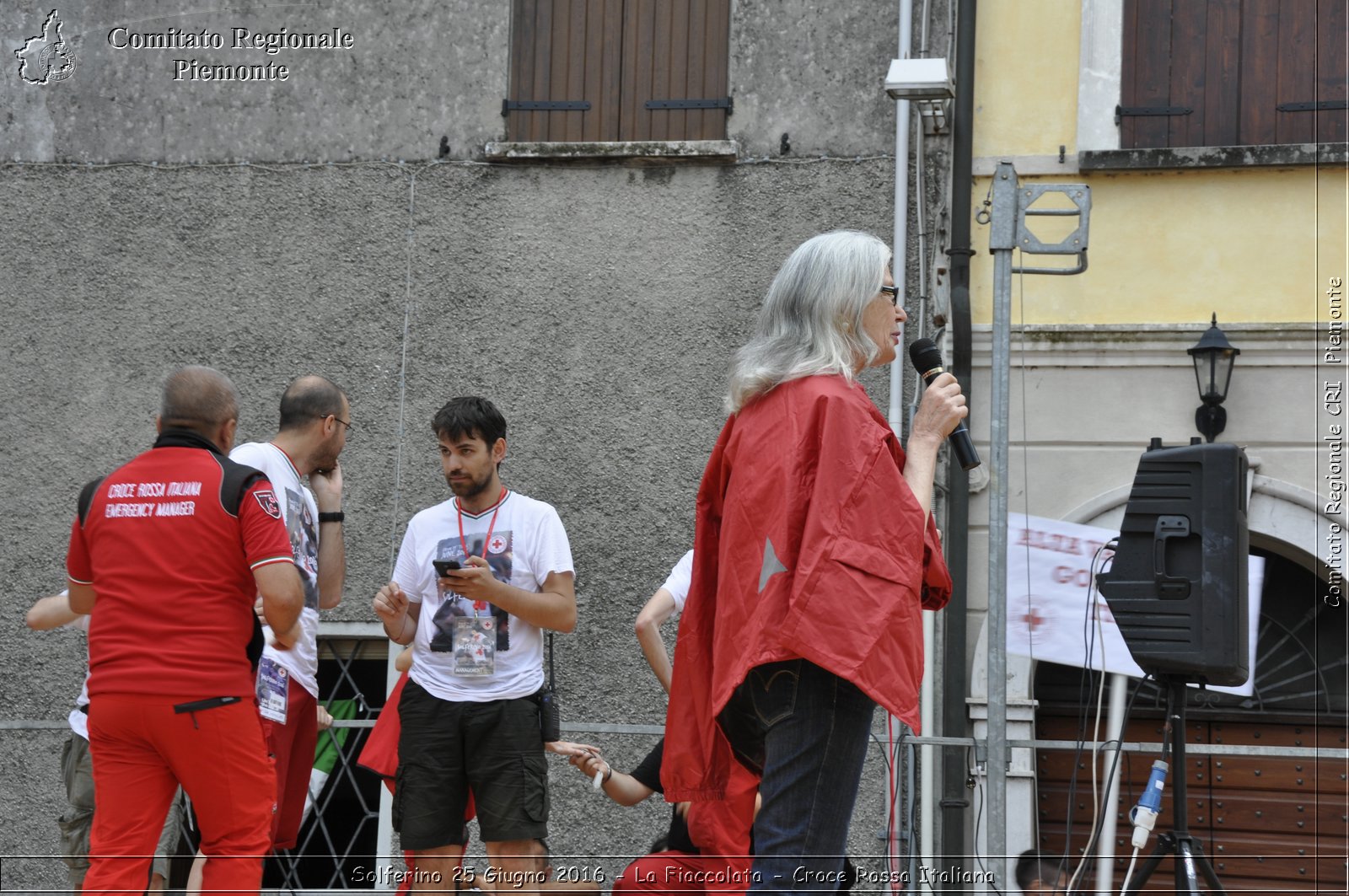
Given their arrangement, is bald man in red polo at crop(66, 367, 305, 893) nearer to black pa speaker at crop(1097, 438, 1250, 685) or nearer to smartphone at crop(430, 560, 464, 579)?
smartphone at crop(430, 560, 464, 579)

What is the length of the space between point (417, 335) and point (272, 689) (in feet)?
10.6

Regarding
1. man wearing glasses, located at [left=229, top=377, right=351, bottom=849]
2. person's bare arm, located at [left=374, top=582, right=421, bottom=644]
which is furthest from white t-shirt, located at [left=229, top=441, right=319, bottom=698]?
person's bare arm, located at [left=374, top=582, right=421, bottom=644]

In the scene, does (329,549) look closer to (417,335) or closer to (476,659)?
(476,659)

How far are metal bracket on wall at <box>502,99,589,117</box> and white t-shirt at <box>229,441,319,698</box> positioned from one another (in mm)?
3390

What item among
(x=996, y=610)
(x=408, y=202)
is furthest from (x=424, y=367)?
(x=996, y=610)

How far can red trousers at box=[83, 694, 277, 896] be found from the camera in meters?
4.12

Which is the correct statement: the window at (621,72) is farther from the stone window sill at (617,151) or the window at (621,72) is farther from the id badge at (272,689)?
the id badge at (272,689)

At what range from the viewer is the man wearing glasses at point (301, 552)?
501cm

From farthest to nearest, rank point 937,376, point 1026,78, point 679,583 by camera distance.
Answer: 1. point 1026,78
2. point 679,583
3. point 937,376

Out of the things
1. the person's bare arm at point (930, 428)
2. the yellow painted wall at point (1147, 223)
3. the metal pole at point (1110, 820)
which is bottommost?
the metal pole at point (1110, 820)

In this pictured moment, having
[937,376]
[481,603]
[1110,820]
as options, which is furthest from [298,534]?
[1110,820]

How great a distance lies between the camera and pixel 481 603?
5.11 metres

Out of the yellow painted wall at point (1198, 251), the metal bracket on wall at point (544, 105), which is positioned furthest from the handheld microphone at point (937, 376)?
the metal bracket on wall at point (544, 105)

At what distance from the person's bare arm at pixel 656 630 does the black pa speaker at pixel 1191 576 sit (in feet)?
5.49
